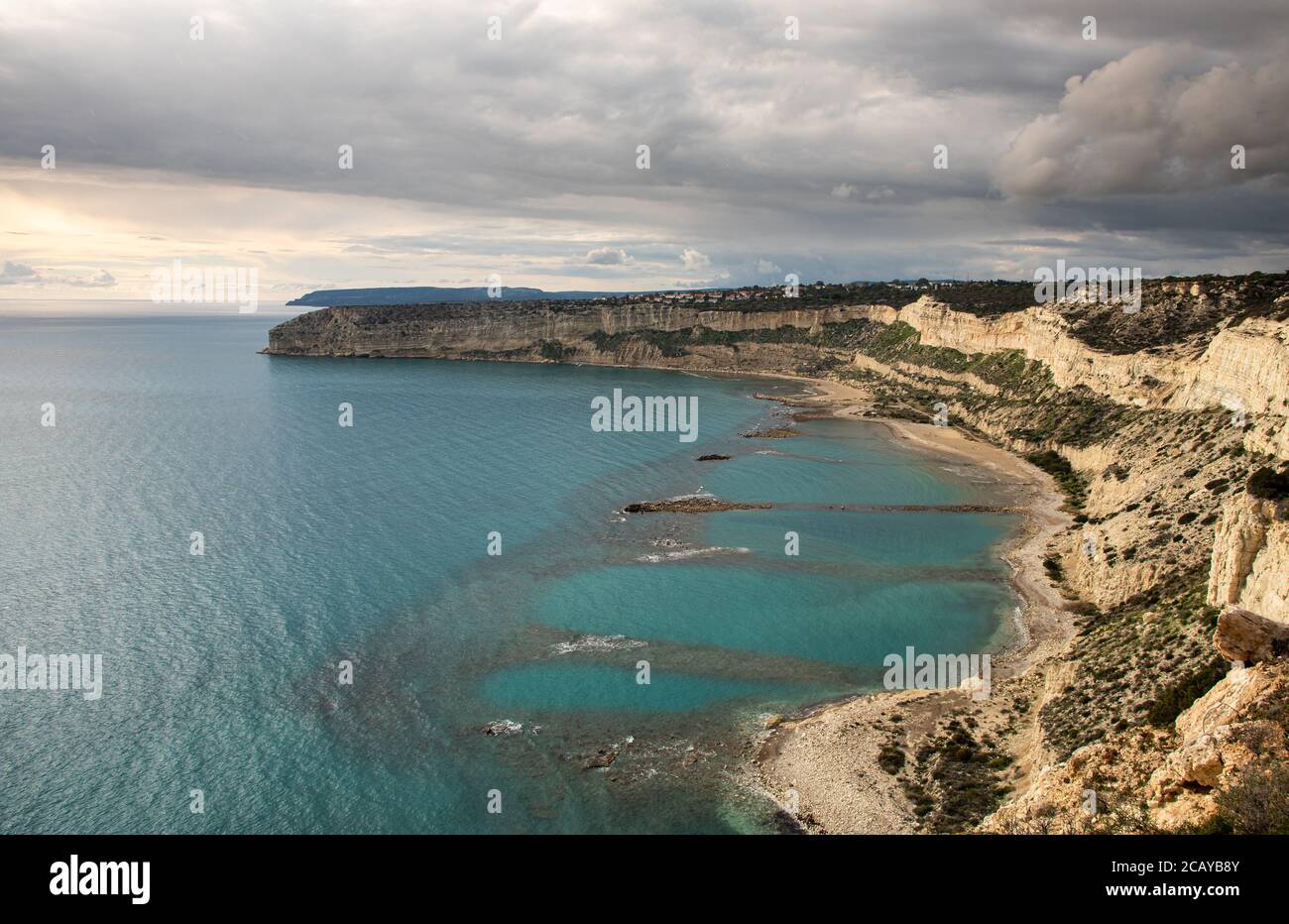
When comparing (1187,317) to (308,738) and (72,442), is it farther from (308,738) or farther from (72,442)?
(72,442)


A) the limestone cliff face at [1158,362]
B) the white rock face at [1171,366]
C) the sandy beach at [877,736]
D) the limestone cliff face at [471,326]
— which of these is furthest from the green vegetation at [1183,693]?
the limestone cliff face at [471,326]

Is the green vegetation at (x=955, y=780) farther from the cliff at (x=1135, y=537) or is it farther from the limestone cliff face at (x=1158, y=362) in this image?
the limestone cliff face at (x=1158, y=362)

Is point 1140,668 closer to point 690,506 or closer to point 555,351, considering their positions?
point 690,506

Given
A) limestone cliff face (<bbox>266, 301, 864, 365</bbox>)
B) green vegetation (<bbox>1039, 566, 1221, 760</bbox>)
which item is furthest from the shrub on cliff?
limestone cliff face (<bbox>266, 301, 864, 365</bbox>)

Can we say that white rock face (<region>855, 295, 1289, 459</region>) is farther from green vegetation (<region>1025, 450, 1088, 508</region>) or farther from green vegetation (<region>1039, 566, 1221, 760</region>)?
green vegetation (<region>1039, 566, 1221, 760</region>)

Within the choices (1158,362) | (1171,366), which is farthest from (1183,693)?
(1158,362)
